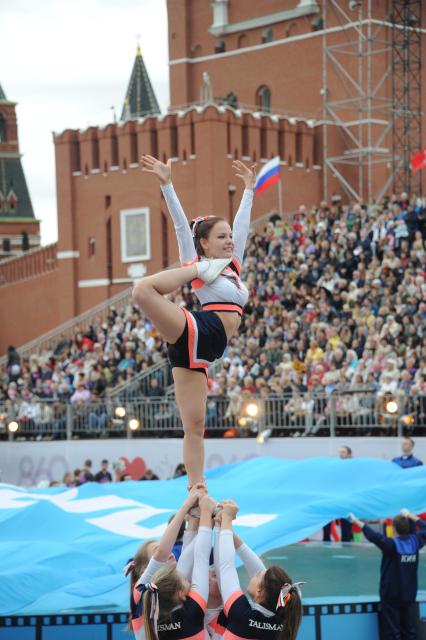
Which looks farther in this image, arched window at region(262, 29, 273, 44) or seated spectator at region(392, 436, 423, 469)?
arched window at region(262, 29, 273, 44)


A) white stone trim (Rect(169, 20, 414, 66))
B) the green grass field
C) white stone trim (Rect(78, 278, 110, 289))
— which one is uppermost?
white stone trim (Rect(169, 20, 414, 66))

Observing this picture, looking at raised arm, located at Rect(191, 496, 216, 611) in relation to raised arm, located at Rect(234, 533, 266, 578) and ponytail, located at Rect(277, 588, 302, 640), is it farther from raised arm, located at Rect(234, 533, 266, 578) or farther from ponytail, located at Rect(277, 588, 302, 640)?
ponytail, located at Rect(277, 588, 302, 640)

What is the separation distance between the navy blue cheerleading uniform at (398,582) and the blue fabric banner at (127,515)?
3.79 ft

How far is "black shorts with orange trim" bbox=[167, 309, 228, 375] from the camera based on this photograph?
7.75 meters

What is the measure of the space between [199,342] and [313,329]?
56.0ft

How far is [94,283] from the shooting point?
39.7 meters

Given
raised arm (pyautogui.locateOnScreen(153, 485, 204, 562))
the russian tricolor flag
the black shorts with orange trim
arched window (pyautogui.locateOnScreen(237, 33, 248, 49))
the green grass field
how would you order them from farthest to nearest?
arched window (pyautogui.locateOnScreen(237, 33, 248, 49)) < the russian tricolor flag < the green grass field < the black shorts with orange trim < raised arm (pyautogui.locateOnScreen(153, 485, 204, 562))

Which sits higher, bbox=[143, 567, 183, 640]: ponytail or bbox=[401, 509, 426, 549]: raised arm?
bbox=[143, 567, 183, 640]: ponytail

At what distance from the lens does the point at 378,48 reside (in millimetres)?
40094

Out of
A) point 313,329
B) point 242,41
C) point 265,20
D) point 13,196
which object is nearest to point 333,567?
point 313,329

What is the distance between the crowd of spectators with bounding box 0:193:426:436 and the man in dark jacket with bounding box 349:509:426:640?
375 inches

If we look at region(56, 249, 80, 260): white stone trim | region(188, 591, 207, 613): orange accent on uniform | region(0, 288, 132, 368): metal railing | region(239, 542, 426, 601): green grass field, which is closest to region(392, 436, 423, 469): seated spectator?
region(239, 542, 426, 601): green grass field

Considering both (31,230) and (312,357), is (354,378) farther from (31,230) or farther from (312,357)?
(31,230)

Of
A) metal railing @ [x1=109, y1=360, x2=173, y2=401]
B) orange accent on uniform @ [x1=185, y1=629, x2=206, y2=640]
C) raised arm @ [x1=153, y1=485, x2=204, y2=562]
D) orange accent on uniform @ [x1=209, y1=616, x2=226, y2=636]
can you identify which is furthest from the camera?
metal railing @ [x1=109, y1=360, x2=173, y2=401]
